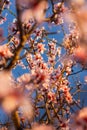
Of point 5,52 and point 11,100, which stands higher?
point 11,100

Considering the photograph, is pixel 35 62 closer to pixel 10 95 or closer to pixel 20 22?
pixel 20 22

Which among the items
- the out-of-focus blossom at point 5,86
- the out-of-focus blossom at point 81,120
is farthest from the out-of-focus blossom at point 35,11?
the out-of-focus blossom at point 81,120

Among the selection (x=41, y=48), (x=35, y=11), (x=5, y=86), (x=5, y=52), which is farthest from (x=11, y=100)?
(x=41, y=48)

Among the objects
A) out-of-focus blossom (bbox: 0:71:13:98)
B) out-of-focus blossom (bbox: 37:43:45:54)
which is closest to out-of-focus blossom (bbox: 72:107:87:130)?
out-of-focus blossom (bbox: 0:71:13:98)

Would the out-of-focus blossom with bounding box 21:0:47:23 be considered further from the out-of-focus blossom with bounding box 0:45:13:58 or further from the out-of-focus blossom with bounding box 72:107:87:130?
the out-of-focus blossom with bounding box 0:45:13:58

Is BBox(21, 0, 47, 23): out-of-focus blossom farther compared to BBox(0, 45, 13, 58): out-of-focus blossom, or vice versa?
BBox(0, 45, 13, 58): out-of-focus blossom

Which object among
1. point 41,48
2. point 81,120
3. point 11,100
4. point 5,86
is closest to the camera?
point 5,86

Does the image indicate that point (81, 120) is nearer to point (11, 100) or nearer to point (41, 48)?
point (11, 100)

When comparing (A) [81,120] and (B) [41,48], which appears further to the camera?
(B) [41,48]

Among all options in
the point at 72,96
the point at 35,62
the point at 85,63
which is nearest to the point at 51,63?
the point at 35,62

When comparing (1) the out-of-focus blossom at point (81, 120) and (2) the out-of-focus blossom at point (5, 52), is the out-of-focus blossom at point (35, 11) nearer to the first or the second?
(1) the out-of-focus blossom at point (81, 120)

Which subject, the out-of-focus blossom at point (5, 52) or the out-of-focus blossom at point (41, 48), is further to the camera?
the out-of-focus blossom at point (41, 48)
